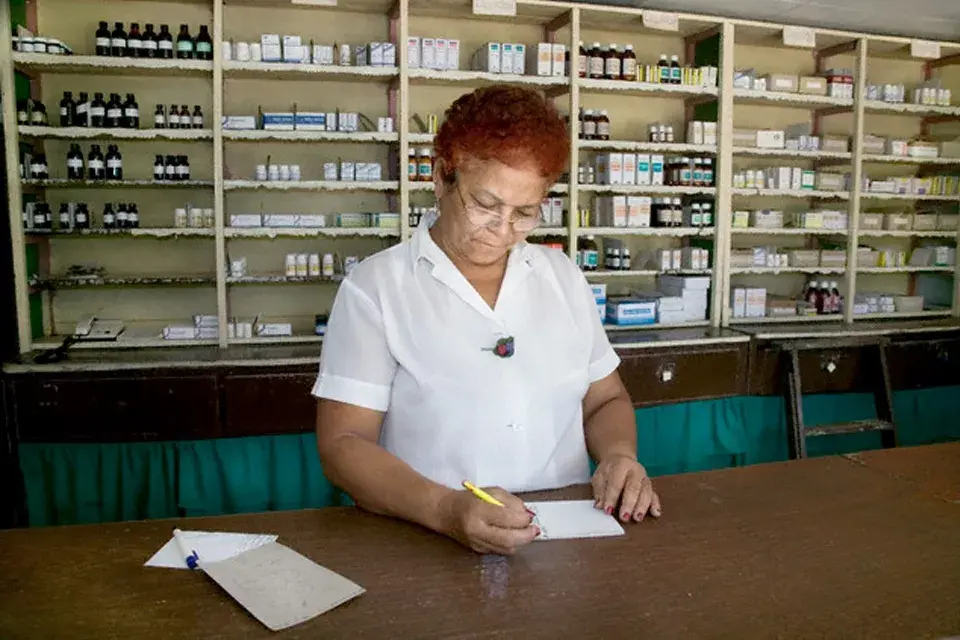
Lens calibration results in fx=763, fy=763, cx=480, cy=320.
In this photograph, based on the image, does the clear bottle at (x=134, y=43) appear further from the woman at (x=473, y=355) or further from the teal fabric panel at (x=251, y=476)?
the woman at (x=473, y=355)

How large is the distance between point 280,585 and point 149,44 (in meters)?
3.45

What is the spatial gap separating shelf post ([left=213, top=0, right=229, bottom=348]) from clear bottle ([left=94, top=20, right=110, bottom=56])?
20.7 inches

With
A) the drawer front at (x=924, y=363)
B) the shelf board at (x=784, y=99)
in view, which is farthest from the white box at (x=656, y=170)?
the drawer front at (x=924, y=363)

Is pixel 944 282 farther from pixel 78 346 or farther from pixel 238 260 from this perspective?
pixel 78 346

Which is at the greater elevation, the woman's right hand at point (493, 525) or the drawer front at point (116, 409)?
the woman's right hand at point (493, 525)

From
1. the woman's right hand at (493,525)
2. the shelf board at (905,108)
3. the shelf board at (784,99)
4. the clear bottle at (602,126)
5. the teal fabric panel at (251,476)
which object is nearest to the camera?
the woman's right hand at (493,525)

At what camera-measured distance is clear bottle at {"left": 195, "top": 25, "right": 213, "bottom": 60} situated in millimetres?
3838

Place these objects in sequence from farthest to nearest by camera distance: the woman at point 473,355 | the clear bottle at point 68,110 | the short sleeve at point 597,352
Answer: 1. the clear bottle at point 68,110
2. the short sleeve at point 597,352
3. the woman at point 473,355

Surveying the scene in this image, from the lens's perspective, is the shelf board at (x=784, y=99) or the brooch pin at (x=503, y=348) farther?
the shelf board at (x=784, y=99)

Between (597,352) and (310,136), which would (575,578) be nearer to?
(597,352)

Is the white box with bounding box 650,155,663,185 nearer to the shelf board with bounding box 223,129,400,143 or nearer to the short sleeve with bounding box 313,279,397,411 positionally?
the shelf board with bounding box 223,129,400,143

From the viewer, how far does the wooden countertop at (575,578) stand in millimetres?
1095

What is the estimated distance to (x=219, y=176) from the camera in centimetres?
387

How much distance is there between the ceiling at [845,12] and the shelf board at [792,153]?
853mm
